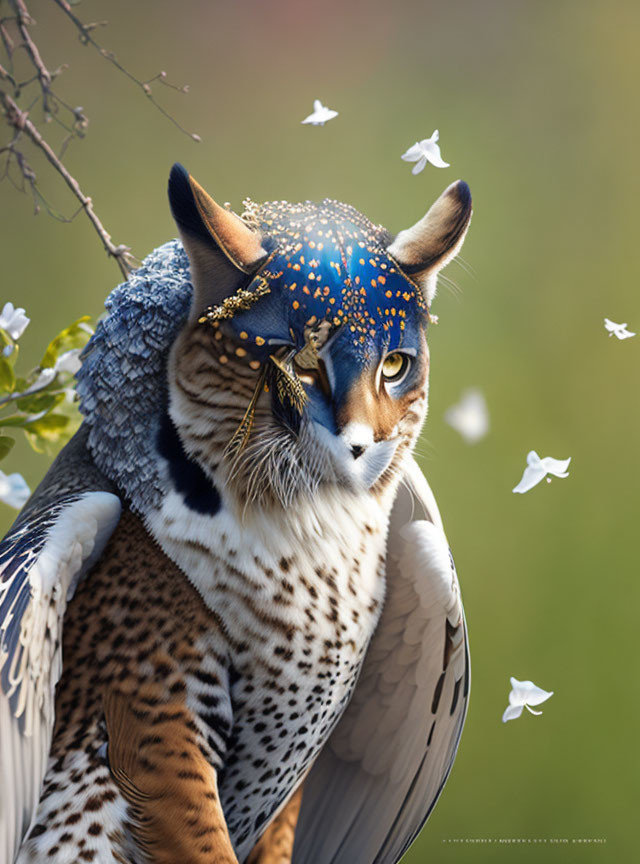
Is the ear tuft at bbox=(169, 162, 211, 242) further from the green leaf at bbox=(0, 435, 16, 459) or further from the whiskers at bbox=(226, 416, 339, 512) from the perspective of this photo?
the green leaf at bbox=(0, 435, 16, 459)

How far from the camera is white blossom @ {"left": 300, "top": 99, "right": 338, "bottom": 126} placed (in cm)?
75

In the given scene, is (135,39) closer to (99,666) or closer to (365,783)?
(99,666)

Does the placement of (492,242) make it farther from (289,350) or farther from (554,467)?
(289,350)

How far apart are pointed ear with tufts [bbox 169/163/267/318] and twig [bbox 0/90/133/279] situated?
0.55ft

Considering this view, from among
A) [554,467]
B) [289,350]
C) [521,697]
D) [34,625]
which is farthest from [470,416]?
[34,625]

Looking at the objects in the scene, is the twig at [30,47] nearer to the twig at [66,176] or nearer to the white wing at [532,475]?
the twig at [66,176]

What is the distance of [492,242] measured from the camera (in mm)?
862

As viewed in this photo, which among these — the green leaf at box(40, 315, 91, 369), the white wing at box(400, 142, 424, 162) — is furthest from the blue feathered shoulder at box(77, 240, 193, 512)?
the white wing at box(400, 142, 424, 162)

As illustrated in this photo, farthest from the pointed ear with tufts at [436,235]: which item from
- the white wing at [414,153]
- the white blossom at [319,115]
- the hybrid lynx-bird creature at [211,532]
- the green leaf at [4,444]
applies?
the green leaf at [4,444]

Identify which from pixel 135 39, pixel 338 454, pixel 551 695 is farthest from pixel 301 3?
pixel 551 695

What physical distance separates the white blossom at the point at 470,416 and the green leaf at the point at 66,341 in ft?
1.24

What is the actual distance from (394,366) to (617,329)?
387mm

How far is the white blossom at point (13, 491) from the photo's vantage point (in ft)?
2.32

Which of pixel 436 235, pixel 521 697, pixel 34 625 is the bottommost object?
pixel 521 697
